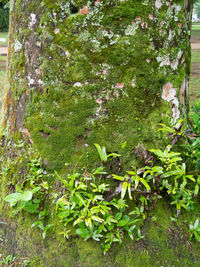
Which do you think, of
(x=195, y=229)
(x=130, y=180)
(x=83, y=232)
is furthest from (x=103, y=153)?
(x=195, y=229)

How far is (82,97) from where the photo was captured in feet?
5.71

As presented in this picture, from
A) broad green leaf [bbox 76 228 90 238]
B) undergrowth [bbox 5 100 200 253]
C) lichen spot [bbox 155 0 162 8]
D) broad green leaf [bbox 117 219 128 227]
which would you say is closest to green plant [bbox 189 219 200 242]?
undergrowth [bbox 5 100 200 253]

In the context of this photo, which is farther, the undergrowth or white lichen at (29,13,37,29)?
white lichen at (29,13,37,29)

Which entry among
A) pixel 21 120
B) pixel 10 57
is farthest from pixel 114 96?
pixel 10 57

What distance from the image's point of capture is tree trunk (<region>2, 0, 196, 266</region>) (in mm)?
1660

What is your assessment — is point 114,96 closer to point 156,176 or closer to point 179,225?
point 156,176

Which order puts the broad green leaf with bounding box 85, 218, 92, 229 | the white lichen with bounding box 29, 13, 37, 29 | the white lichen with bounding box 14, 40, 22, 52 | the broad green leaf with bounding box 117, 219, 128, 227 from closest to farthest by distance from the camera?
1. the broad green leaf with bounding box 85, 218, 92, 229
2. the broad green leaf with bounding box 117, 219, 128, 227
3. the white lichen with bounding box 29, 13, 37, 29
4. the white lichen with bounding box 14, 40, 22, 52

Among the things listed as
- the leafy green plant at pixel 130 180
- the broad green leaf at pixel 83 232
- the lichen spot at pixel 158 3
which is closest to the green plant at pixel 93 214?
the broad green leaf at pixel 83 232

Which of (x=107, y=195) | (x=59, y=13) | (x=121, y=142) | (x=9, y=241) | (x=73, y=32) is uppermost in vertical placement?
(x=59, y=13)

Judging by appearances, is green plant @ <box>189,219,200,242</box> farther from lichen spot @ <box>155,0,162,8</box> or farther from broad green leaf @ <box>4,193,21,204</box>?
lichen spot @ <box>155,0,162,8</box>

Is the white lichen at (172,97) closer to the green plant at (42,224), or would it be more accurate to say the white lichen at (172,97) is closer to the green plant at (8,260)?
the green plant at (42,224)

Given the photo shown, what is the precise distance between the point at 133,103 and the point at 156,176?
551mm

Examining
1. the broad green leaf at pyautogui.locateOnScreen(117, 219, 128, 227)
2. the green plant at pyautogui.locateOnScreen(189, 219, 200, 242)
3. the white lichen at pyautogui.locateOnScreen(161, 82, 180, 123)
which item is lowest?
the green plant at pyautogui.locateOnScreen(189, 219, 200, 242)

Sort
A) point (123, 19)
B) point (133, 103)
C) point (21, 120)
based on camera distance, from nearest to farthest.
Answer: point (123, 19) < point (133, 103) < point (21, 120)
